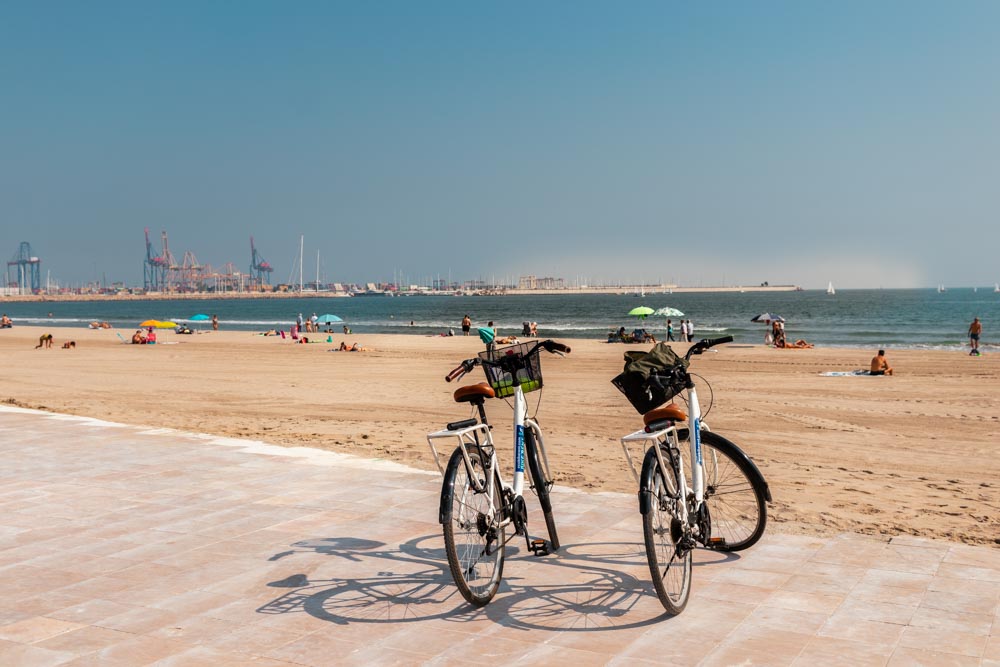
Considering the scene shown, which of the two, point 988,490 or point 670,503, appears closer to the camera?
point 670,503

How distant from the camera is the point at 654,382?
4449 mm

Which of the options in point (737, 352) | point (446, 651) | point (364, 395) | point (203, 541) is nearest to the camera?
point (446, 651)

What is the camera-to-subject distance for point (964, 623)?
378 centimetres

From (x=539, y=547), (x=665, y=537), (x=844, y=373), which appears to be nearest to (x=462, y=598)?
(x=539, y=547)

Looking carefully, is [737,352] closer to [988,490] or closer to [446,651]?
[988,490]

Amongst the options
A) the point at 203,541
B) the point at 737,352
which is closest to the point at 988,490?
the point at 203,541

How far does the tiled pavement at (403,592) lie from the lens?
3.59 m

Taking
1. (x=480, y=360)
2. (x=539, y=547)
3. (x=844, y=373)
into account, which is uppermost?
(x=480, y=360)

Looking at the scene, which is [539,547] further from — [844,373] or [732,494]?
[844,373]

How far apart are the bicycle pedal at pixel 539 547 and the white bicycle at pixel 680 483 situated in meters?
0.65

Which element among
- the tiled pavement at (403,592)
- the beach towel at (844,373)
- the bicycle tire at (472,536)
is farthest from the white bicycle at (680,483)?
the beach towel at (844,373)

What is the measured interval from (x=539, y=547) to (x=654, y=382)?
1.12 m

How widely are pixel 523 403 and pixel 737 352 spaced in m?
27.5

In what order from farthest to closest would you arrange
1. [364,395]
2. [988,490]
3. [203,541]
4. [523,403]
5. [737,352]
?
[737,352]
[364,395]
[988,490]
[203,541]
[523,403]
